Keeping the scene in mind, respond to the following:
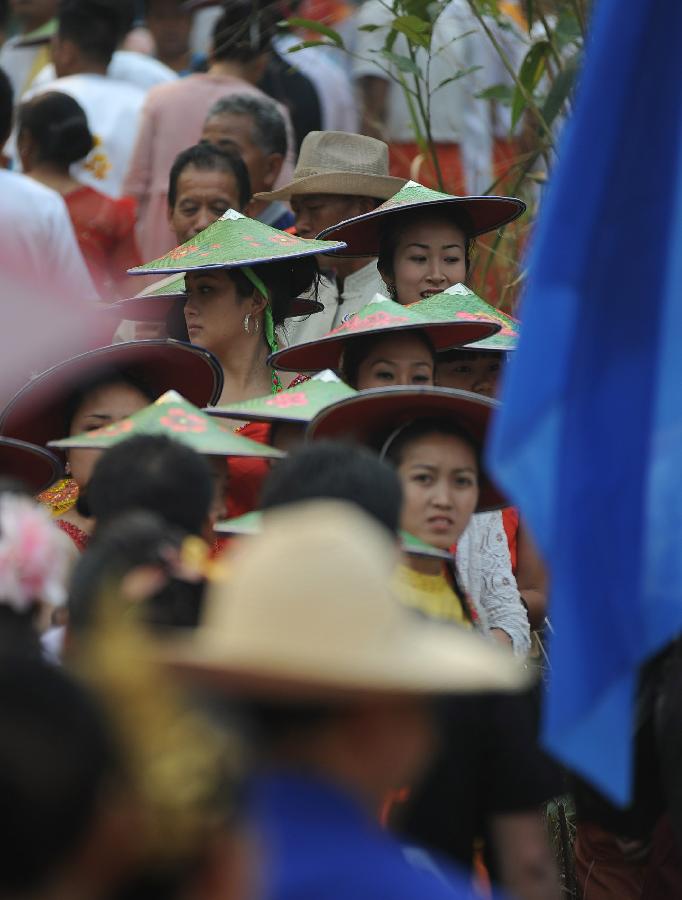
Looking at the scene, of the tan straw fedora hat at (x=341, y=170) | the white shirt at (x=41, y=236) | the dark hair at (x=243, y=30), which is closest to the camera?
the white shirt at (x=41, y=236)

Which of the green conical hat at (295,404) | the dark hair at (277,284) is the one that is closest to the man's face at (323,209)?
the dark hair at (277,284)

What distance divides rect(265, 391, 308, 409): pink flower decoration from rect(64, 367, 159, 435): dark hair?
0.51m

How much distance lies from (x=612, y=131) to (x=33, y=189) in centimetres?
333

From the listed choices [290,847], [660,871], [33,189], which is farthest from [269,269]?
[290,847]

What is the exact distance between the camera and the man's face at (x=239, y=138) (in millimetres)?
7000

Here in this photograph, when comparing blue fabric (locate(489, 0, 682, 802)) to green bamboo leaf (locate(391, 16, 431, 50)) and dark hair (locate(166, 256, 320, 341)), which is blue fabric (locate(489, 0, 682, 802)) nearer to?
dark hair (locate(166, 256, 320, 341))

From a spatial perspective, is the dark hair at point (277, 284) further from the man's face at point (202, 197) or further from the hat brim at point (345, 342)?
the man's face at point (202, 197)

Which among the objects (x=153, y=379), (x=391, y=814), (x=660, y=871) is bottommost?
(x=660, y=871)

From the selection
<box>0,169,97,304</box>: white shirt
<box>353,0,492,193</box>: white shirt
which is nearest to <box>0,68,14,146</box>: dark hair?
<box>0,169,97,304</box>: white shirt

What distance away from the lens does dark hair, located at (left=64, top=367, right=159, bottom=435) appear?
4871 mm

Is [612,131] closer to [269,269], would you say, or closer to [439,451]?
[439,451]

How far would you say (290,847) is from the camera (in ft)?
7.09

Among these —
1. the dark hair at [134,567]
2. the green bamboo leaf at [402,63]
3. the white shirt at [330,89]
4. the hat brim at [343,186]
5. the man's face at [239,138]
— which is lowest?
the dark hair at [134,567]

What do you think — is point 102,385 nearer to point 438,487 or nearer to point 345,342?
point 345,342
